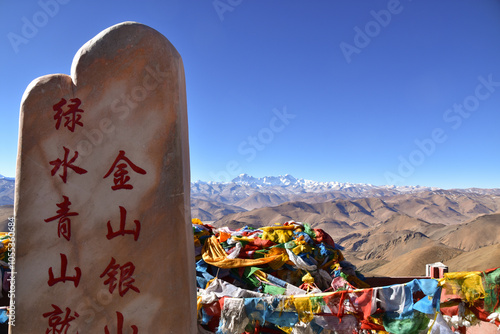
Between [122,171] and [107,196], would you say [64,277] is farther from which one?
[122,171]

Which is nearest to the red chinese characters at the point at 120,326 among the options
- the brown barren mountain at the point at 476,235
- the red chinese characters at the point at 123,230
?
the red chinese characters at the point at 123,230

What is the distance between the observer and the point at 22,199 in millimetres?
2135

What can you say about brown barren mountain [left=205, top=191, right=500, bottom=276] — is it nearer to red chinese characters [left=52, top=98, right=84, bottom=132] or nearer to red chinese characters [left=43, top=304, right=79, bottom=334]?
red chinese characters [left=43, top=304, right=79, bottom=334]

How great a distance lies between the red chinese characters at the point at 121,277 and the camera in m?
2.07

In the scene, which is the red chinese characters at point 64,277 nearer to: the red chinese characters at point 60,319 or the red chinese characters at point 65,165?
the red chinese characters at point 60,319

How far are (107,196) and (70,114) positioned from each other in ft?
2.22

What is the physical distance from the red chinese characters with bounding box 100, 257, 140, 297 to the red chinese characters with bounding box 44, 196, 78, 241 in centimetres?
38

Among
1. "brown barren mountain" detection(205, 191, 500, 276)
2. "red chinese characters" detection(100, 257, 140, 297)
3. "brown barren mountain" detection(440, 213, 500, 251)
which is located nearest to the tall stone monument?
"red chinese characters" detection(100, 257, 140, 297)

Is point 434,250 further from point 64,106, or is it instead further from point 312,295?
point 64,106

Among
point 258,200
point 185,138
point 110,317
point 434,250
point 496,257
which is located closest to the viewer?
point 110,317

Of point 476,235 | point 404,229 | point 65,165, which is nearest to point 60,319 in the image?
point 65,165

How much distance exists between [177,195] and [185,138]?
46 cm

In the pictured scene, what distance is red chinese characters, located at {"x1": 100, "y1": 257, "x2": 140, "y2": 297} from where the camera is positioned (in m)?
2.07

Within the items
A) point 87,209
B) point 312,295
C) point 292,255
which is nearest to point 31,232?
point 87,209
